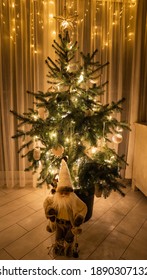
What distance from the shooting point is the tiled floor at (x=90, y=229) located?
1546 millimetres

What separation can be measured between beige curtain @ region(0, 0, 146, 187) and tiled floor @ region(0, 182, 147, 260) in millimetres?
530

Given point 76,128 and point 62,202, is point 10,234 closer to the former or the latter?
point 62,202

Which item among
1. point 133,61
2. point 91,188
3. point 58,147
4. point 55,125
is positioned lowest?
point 91,188

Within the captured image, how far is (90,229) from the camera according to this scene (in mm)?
1841

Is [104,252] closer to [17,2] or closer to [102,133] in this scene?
[102,133]

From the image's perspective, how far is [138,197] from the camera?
A: 2.44m

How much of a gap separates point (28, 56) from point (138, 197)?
7.04 ft

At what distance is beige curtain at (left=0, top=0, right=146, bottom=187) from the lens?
90.2 inches

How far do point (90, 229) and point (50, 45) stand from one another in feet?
6.65

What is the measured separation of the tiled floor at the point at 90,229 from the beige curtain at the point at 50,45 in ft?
1.74

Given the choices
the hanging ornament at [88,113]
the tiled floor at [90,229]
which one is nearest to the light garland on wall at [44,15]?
the hanging ornament at [88,113]
